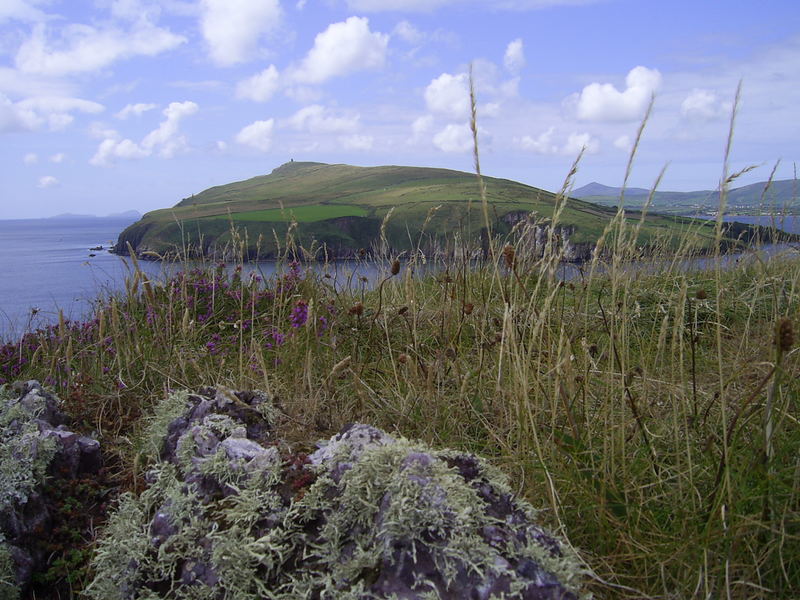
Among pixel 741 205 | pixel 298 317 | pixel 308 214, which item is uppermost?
pixel 308 214

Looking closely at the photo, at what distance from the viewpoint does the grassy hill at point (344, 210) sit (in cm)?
2527

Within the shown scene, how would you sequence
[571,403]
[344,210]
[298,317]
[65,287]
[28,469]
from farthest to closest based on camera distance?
[344,210] < [65,287] < [298,317] < [571,403] < [28,469]

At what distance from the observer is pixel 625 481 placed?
2102mm

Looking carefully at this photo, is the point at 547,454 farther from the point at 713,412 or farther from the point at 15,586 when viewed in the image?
the point at 15,586

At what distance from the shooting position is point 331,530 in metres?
1.74

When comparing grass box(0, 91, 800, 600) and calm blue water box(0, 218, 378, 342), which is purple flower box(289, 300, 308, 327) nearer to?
grass box(0, 91, 800, 600)

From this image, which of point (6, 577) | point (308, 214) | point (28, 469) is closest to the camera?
point (6, 577)

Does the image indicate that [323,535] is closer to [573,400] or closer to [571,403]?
[573,400]

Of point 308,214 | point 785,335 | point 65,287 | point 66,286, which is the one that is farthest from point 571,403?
point 308,214

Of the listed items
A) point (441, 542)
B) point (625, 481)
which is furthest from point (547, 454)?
point (441, 542)

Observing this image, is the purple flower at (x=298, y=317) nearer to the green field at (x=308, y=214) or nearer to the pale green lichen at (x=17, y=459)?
the pale green lichen at (x=17, y=459)

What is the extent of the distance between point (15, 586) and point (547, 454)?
2239 millimetres

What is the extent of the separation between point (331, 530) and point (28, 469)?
165 cm

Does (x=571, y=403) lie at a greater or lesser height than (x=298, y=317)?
lesser
